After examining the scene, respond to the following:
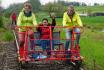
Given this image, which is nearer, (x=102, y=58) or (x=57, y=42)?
(x=57, y=42)

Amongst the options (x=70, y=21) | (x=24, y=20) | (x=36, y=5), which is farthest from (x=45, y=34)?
(x=36, y=5)

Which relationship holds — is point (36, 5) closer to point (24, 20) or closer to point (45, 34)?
point (24, 20)

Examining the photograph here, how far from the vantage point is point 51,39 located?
11.6 meters

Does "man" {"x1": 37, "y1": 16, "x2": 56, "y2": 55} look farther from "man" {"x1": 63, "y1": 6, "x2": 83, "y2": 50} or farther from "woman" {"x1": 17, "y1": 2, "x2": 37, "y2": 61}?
"man" {"x1": 63, "y1": 6, "x2": 83, "y2": 50}

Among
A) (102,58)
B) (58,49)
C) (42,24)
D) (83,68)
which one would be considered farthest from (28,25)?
(102,58)

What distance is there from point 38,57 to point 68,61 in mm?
1454

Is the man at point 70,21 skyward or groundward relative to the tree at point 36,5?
skyward

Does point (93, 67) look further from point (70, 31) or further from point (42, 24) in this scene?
point (42, 24)

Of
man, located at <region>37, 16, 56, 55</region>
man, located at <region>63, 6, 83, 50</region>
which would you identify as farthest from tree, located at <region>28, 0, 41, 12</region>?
man, located at <region>37, 16, 56, 55</region>

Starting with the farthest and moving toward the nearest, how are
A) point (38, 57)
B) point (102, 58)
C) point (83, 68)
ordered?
point (102, 58) → point (83, 68) → point (38, 57)

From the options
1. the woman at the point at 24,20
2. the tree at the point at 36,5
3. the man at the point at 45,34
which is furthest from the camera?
the tree at the point at 36,5

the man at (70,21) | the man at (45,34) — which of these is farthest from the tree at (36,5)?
the man at (45,34)

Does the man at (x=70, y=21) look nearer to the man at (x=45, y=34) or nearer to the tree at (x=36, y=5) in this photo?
the man at (x=45, y=34)

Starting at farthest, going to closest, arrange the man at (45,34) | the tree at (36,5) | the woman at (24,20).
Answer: the tree at (36,5), the woman at (24,20), the man at (45,34)
